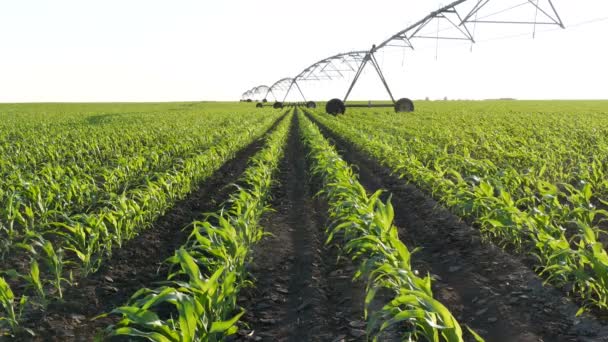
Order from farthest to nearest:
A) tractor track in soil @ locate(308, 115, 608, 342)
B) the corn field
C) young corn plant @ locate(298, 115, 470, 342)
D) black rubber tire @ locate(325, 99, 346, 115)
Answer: black rubber tire @ locate(325, 99, 346, 115), tractor track in soil @ locate(308, 115, 608, 342), the corn field, young corn plant @ locate(298, 115, 470, 342)

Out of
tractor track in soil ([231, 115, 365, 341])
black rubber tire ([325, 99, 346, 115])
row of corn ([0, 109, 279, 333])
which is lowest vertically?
tractor track in soil ([231, 115, 365, 341])

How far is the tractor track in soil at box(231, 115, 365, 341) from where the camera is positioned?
356cm

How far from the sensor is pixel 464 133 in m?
16.6

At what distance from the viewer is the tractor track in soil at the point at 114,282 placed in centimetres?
362

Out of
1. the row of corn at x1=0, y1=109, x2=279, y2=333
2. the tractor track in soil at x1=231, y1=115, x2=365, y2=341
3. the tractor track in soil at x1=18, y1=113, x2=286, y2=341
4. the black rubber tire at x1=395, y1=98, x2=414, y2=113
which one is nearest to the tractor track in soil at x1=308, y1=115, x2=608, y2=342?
the tractor track in soil at x1=231, y1=115, x2=365, y2=341

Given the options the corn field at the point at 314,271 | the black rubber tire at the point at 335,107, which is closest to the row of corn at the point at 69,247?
the corn field at the point at 314,271

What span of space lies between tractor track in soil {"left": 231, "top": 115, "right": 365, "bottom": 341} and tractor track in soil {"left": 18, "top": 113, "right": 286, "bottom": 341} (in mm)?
871

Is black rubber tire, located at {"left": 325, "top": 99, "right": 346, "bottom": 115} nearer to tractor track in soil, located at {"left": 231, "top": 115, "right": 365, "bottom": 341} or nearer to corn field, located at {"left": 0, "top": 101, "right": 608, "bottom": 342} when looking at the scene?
corn field, located at {"left": 0, "top": 101, "right": 608, "bottom": 342}

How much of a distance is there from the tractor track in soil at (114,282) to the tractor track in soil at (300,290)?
2.86 ft

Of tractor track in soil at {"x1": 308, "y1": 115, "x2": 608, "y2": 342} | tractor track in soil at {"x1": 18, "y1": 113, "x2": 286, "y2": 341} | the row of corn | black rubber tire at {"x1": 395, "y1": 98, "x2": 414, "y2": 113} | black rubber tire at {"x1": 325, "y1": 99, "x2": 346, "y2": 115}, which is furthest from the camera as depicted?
black rubber tire at {"x1": 395, "y1": 98, "x2": 414, "y2": 113}

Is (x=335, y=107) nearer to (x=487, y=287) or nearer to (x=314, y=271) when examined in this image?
(x=314, y=271)

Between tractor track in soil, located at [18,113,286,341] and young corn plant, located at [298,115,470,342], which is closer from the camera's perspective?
young corn plant, located at [298,115,470,342]

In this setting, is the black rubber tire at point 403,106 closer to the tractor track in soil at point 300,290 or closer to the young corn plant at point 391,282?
the tractor track in soil at point 300,290

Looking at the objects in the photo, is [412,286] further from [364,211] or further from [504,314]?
[364,211]
